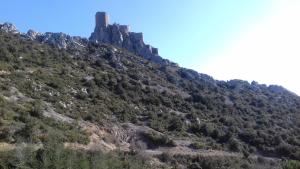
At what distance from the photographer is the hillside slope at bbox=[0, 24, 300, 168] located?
161 feet

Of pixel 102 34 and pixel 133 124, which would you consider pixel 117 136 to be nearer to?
pixel 133 124

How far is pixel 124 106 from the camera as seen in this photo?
215ft

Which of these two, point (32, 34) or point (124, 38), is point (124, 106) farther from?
point (124, 38)

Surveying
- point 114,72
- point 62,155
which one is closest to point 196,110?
point 114,72

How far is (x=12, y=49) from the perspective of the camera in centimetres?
7212

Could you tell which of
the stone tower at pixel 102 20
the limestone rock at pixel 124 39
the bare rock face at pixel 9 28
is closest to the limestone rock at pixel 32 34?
the bare rock face at pixel 9 28

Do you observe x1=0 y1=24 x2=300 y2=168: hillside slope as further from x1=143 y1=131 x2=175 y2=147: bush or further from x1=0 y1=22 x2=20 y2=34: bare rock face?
x1=0 y1=22 x2=20 y2=34: bare rock face

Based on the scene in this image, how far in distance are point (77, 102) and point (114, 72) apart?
74.0ft

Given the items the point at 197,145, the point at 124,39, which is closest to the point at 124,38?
the point at 124,39

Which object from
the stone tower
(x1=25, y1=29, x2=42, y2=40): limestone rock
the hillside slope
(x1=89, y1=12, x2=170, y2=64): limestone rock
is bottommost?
the hillside slope

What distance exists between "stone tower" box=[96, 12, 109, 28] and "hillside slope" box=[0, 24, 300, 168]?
703 inches

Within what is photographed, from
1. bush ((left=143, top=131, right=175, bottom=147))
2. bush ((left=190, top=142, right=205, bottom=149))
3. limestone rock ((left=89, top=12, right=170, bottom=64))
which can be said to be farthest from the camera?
limestone rock ((left=89, top=12, right=170, bottom=64))

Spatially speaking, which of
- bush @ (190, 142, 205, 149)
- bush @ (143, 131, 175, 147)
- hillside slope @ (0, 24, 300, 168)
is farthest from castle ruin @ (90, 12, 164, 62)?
bush @ (143, 131, 175, 147)

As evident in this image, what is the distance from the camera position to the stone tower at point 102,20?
116 m
